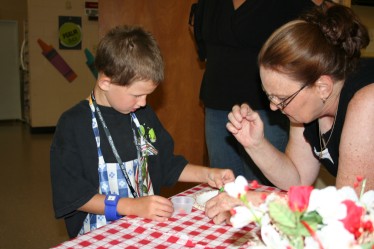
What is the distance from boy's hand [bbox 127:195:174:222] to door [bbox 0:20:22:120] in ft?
21.4

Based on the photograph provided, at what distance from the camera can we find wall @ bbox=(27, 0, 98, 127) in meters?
6.18

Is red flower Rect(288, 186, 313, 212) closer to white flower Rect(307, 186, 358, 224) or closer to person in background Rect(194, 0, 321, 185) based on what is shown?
white flower Rect(307, 186, 358, 224)

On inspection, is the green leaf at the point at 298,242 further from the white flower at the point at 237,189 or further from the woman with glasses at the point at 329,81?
the woman with glasses at the point at 329,81

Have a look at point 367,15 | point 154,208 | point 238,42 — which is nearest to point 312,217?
point 154,208

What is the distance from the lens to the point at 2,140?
606cm

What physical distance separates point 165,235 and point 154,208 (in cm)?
13

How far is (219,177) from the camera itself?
5.38 feet

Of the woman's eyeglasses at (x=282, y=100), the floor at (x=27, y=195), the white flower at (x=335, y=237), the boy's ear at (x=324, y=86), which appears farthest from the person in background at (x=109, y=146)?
the floor at (x=27, y=195)

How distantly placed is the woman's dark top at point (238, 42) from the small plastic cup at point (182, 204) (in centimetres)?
88

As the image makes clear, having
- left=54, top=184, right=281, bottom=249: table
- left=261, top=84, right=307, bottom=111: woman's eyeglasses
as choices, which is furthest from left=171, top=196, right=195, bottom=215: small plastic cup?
left=261, top=84, right=307, bottom=111: woman's eyeglasses

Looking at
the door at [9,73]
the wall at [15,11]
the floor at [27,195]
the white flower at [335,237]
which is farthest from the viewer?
the door at [9,73]

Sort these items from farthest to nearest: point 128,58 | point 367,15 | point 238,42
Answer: point 367,15, point 238,42, point 128,58

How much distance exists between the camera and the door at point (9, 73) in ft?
23.3

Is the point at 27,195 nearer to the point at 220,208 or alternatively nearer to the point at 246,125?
the point at 246,125
